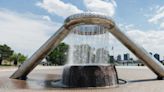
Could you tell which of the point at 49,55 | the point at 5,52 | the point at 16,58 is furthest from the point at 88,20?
the point at 16,58

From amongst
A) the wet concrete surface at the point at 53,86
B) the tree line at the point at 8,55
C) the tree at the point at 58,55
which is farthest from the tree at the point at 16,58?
the wet concrete surface at the point at 53,86

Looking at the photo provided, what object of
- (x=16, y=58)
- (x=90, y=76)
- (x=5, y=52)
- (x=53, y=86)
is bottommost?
(x=53, y=86)

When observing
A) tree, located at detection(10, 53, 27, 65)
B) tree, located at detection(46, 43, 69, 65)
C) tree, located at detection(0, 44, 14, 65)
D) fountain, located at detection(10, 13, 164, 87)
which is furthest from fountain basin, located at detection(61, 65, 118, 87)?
→ tree, located at detection(10, 53, 27, 65)

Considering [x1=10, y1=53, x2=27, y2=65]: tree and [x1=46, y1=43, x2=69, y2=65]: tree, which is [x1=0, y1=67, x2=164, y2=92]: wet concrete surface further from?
[x1=10, y1=53, x2=27, y2=65]: tree

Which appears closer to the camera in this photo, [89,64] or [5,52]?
[89,64]

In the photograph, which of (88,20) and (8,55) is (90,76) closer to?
(88,20)

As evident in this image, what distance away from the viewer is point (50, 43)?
16656 millimetres

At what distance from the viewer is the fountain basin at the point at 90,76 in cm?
1484

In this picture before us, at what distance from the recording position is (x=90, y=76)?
14859 mm

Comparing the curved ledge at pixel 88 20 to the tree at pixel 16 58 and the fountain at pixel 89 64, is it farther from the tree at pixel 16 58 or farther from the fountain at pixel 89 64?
the tree at pixel 16 58

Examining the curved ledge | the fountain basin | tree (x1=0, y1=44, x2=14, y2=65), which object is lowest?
the fountain basin

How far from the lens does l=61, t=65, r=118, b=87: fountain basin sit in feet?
48.7

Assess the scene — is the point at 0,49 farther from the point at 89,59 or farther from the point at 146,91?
the point at 146,91

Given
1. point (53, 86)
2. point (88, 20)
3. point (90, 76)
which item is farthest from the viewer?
point (53, 86)
